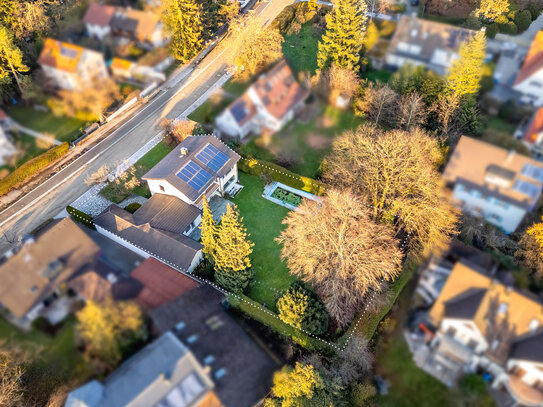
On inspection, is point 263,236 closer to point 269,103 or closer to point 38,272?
point 269,103

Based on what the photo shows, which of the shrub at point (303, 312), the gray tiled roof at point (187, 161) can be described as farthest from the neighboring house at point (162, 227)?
the shrub at point (303, 312)

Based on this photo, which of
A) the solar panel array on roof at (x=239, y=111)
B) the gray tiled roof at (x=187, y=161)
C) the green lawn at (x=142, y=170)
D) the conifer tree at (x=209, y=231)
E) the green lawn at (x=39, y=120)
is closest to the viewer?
the green lawn at (x=39, y=120)

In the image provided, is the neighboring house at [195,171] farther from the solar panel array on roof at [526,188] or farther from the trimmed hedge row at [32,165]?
the solar panel array on roof at [526,188]

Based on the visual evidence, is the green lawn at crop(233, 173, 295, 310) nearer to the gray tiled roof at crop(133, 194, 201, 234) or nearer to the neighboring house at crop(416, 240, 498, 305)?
the gray tiled roof at crop(133, 194, 201, 234)

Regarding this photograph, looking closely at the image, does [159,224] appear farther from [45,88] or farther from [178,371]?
[178,371]

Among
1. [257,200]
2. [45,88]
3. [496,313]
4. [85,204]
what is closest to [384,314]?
[496,313]

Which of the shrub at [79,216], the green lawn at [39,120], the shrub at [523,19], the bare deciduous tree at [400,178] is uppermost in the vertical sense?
the shrub at [523,19]

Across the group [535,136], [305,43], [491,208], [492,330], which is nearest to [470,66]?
[535,136]
